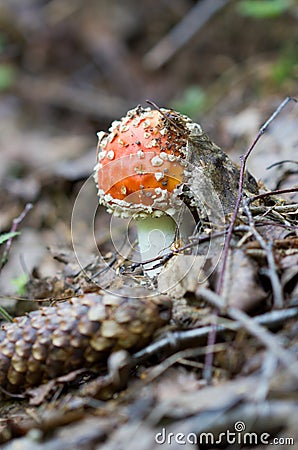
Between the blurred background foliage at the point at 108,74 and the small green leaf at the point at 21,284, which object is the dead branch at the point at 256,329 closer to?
the small green leaf at the point at 21,284

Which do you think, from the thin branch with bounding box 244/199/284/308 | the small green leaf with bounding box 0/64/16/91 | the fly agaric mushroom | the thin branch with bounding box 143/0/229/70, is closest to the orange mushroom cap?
the fly agaric mushroom

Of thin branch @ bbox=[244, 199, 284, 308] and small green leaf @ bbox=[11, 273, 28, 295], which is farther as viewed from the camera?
small green leaf @ bbox=[11, 273, 28, 295]

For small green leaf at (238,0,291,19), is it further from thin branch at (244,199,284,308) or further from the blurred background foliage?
thin branch at (244,199,284,308)

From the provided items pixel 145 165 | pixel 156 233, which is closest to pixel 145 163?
pixel 145 165

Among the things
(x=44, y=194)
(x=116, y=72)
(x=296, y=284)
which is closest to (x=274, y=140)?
(x=44, y=194)

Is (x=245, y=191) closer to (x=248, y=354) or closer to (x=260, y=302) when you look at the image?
(x=260, y=302)

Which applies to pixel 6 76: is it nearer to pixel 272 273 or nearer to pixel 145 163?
pixel 145 163
